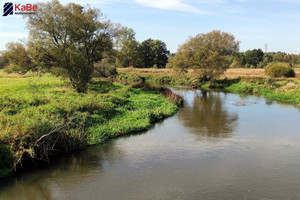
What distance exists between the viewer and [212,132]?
1822 centimetres

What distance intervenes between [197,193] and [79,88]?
73.3 ft

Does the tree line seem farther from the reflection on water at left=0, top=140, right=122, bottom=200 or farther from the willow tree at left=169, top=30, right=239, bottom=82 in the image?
the reflection on water at left=0, top=140, right=122, bottom=200

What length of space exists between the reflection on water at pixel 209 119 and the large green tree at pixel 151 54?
69961 mm

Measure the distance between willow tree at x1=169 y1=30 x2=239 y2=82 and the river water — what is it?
1184 inches

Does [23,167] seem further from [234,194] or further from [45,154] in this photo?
[234,194]

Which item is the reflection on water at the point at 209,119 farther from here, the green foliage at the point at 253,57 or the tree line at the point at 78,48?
the green foliage at the point at 253,57

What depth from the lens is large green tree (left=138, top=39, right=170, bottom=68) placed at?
9725cm

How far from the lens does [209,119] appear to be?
22438 mm

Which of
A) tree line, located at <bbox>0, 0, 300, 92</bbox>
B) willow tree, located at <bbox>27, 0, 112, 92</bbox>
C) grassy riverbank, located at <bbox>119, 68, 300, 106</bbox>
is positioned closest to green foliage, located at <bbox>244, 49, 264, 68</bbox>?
grassy riverbank, located at <bbox>119, 68, 300, 106</bbox>

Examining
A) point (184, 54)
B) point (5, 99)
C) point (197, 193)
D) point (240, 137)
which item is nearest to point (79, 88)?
point (5, 99)

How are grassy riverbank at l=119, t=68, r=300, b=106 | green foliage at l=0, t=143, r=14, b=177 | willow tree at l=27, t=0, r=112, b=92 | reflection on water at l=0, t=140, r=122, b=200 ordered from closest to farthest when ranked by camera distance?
reflection on water at l=0, t=140, r=122, b=200 < green foliage at l=0, t=143, r=14, b=177 < willow tree at l=27, t=0, r=112, b=92 < grassy riverbank at l=119, t=68, r=300, b=106

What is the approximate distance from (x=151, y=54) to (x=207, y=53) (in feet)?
171

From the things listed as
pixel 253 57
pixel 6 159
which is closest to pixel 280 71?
pixel 6 159

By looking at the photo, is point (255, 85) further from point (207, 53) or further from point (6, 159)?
point (6, 159)
